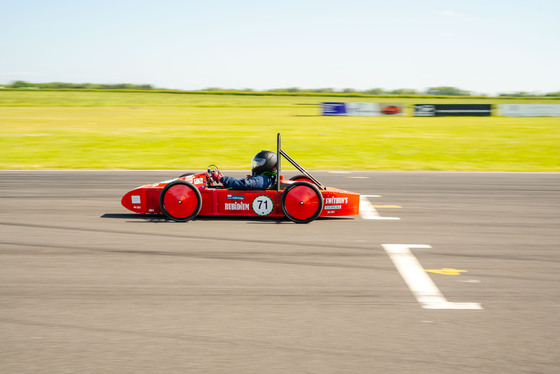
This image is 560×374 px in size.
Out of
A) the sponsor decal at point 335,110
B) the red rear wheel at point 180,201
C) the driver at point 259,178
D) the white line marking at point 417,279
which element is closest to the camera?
the white line marking at point 417,279

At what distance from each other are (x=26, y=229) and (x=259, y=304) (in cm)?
422

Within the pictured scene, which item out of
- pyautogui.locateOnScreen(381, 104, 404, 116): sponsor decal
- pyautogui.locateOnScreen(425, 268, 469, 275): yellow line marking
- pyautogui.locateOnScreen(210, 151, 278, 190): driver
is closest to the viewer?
pyautogui.locateOnScreen(425, 268, 469, 275): yellow line marking

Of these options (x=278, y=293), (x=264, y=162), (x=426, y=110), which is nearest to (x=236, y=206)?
(x=264, y=162)

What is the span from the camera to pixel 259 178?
25.7 ft

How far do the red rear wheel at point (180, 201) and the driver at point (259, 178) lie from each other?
48 cm

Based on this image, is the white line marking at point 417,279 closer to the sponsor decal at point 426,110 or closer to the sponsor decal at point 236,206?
the sponsor decal at point 236,206

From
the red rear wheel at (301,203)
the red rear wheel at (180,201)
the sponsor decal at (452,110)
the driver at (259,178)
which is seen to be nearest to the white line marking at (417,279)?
the red rear wheel at (301,203)

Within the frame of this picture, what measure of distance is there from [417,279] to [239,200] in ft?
10.5

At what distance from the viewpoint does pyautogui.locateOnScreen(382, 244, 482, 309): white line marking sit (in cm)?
468

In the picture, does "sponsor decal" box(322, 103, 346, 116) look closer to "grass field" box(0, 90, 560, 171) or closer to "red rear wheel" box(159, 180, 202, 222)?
"grass field" box(0, 90, 560, 171)

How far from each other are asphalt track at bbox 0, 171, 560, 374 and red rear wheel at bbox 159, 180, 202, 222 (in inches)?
7.4

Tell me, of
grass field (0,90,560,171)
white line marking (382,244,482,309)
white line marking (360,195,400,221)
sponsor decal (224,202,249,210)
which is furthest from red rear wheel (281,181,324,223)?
grass field (0,90,560,171)

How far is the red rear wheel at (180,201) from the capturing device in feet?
25.2

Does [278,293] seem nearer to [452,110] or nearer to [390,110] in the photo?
[452,110]
